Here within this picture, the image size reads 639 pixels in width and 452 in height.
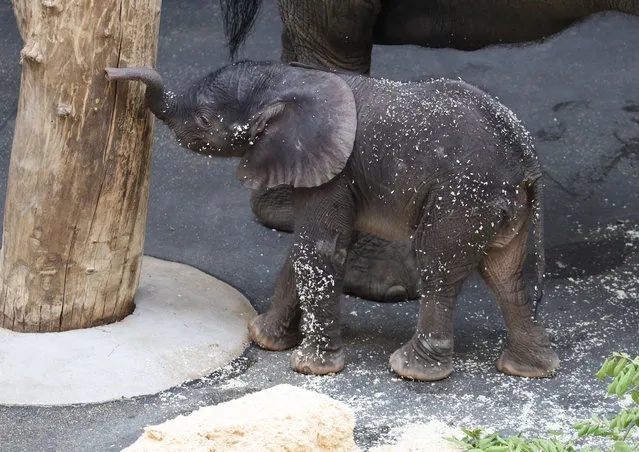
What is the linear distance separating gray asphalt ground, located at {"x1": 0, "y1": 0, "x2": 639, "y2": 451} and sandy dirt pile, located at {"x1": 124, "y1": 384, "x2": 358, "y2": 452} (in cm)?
33

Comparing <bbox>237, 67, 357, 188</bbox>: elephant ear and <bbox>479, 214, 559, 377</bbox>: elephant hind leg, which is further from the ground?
<bbox>237, 67, 357, 188</bbox>: elephant ear

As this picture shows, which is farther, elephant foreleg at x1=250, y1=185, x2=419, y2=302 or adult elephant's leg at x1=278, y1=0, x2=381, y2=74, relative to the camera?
adult elephant's leg at x1=278, y1=0, x2=381, y2=74

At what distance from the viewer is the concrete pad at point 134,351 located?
3883 millimetres

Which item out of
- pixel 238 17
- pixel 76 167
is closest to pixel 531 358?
pixel 76 167

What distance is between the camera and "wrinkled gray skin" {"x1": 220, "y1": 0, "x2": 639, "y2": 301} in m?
4.80

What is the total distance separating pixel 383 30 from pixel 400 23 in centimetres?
7

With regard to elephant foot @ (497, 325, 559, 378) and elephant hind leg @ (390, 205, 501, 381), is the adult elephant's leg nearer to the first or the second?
elephant hind leg @ (390, 205, 501, 381)

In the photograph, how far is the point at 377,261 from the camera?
484cm

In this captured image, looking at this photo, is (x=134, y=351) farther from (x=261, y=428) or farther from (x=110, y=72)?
(x=261, y=428)

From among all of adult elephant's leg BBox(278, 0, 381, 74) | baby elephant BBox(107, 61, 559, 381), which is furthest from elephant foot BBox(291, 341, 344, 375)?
adult elephant's leg BBox(278, 0, 381, 74)

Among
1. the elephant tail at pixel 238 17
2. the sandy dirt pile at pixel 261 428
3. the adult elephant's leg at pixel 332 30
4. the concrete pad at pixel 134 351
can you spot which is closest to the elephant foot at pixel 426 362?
the concrete pad at pixel 134 351

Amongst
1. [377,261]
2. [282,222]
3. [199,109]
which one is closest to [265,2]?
[282,222]

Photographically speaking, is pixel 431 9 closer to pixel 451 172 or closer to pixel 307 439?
pixel 451 172

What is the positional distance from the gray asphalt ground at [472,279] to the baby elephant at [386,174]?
17cm
